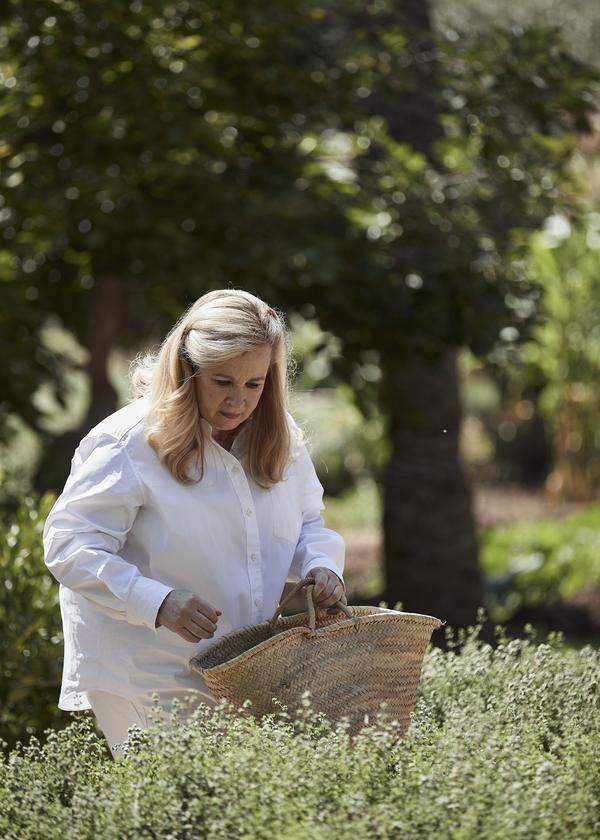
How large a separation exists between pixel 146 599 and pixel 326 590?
48 centimetres

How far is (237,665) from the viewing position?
2.84 metres

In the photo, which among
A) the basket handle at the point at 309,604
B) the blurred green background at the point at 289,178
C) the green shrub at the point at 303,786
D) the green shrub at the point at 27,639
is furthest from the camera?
the blurred green background at the point at 289,178

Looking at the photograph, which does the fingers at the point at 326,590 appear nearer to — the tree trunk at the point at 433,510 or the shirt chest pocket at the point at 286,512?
the shirt chest pocket at the point at 286,512

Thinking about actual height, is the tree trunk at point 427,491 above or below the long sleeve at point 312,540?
below

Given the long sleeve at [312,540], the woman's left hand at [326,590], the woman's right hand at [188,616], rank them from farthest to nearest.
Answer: the long sleeve at [312,540] < the woman's left hand at [326,590] < the woman's right hand at [188,616]

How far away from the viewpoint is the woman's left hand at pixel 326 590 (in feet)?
10.1

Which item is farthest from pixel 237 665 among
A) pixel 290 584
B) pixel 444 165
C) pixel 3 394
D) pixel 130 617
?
pixel 444 165

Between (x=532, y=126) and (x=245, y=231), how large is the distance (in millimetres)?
1663

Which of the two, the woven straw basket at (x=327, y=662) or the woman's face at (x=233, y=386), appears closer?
the woven straw basket at (x=327, y=662)

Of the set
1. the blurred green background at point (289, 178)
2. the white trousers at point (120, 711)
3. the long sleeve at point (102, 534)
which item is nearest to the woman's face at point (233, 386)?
the long sleeve at point (102, 534)

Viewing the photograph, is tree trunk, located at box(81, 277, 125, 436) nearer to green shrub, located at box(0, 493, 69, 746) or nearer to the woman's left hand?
green shrub, located at box(0, 493, 69, 746)

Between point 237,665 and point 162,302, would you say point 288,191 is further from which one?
point 237,665

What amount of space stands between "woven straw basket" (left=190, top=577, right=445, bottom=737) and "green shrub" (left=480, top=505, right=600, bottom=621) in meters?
5.24

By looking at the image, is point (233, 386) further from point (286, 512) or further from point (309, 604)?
point (309, 604)
